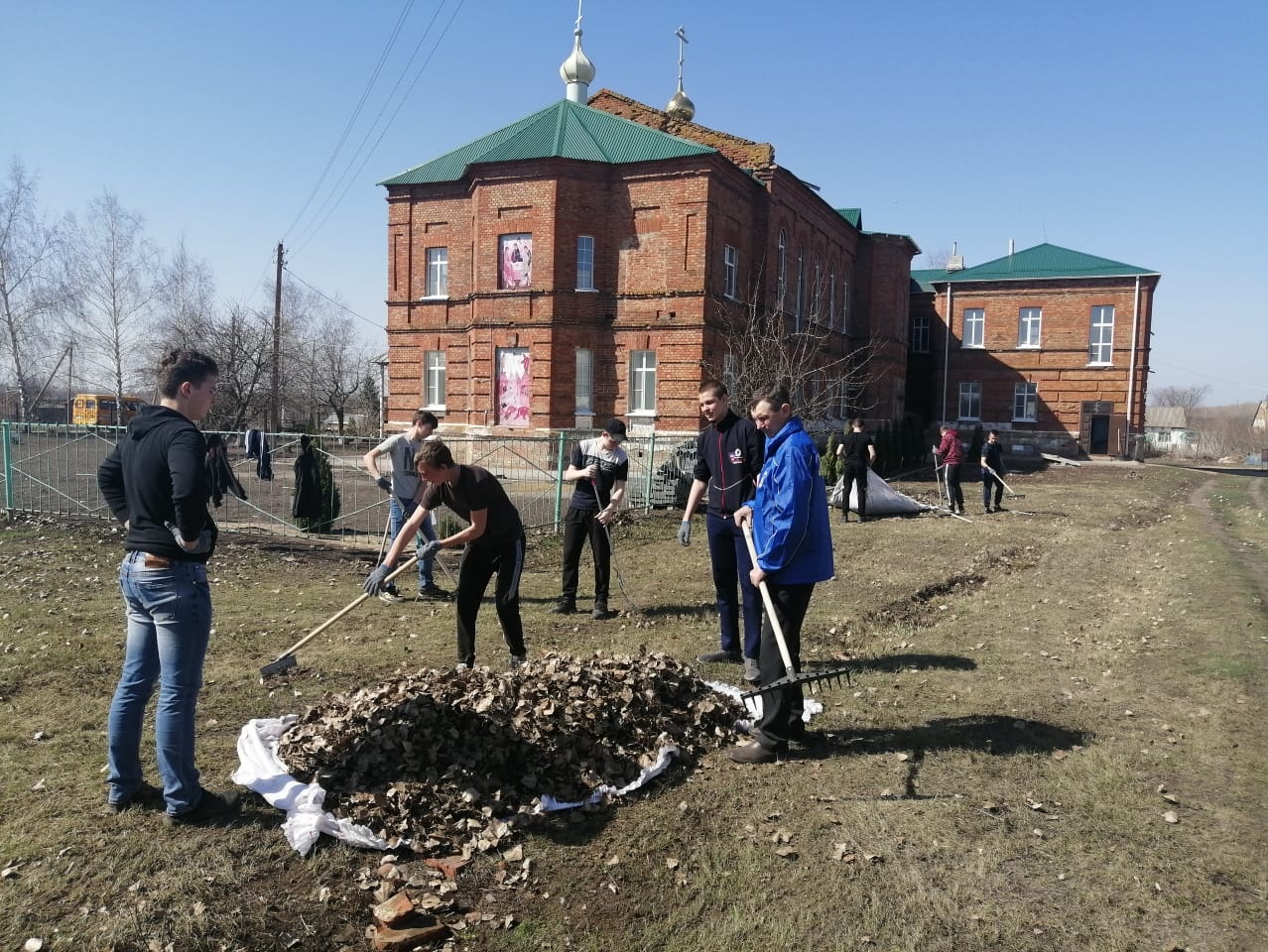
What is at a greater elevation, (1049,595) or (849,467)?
(849,467)

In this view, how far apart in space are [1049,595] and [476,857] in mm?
8088

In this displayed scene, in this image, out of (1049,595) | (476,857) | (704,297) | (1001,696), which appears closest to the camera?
(476,857)

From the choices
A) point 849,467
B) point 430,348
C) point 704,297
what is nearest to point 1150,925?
point 849,467

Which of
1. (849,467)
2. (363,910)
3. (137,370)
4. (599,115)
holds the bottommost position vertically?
(363,910)

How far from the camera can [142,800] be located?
4.07m

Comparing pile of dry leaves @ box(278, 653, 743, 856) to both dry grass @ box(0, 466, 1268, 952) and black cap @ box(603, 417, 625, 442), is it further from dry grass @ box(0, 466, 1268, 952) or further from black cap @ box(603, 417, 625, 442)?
black cap @ box(603, 417, 625, 442)

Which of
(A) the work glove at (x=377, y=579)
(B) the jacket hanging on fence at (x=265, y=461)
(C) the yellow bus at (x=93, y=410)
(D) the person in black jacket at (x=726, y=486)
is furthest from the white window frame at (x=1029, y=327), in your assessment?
(C) the yellow bus at (x=93, y=410)

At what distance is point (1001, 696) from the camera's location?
6.00 m

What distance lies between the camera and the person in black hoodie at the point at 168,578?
12.2 ft

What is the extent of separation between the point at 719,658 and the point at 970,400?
135ft

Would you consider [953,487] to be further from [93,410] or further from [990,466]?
[93,410]

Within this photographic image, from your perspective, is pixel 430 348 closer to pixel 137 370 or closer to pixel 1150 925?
pixel 137 370

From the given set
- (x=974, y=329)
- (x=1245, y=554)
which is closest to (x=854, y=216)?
(x=974, y=329)

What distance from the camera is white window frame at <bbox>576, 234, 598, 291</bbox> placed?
2566 centimetres
